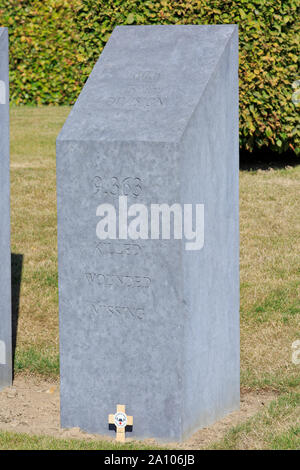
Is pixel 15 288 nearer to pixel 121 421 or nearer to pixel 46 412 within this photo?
pixel 46 412

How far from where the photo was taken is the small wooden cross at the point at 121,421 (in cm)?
449

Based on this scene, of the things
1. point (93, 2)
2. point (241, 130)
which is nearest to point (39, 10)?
point (93, 2)

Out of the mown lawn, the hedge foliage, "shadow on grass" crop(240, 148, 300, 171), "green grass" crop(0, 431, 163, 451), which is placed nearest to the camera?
"green grass" crop(0, 431, 163, 451)

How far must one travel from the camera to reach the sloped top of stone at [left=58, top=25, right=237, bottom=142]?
438 centimetres

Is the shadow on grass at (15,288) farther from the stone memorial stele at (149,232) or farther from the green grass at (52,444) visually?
the stone memorial stele at (149,232)

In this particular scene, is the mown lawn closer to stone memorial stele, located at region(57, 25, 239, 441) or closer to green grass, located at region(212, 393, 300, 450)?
green grass, located at region(212, 393, 300, 450)

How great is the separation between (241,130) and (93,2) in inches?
98.9

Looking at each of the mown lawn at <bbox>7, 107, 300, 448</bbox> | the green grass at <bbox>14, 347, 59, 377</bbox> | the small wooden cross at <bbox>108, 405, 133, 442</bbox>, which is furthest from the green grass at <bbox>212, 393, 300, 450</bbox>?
the green grass at <bbox>14, 347, 59, 377</bbox>

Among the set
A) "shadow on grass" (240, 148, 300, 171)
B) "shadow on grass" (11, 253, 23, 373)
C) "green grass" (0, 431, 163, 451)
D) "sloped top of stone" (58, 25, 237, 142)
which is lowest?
"green grass" (0, 431, 163, 451)

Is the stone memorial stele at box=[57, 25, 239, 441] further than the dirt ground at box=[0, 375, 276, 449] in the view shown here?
No

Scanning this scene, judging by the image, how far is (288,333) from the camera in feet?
21.0

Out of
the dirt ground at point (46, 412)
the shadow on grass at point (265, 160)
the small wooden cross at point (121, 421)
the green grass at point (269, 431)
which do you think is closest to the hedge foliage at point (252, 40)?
the shadow on grass at point (265, 160)
